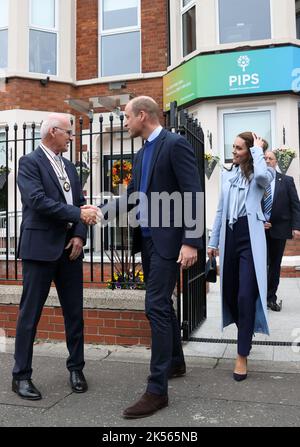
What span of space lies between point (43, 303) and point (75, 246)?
478 millimetres

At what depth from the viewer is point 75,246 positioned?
349 centimetres

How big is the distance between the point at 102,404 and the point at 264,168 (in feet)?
6.89

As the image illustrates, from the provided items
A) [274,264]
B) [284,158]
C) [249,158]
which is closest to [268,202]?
[274,264]

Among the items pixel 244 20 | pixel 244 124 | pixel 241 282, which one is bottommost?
pixel 241 282

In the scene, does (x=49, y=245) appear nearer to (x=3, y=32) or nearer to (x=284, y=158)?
(x=284, y=158)

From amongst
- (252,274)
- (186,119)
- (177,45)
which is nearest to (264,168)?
(252,274)

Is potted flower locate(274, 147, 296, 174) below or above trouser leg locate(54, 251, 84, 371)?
above

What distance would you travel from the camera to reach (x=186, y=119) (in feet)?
15.0

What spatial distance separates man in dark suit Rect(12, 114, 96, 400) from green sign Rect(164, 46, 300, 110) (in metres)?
6.65

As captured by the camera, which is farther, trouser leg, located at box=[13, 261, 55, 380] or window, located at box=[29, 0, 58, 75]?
window, located at box=[29, 0, 58, 75]

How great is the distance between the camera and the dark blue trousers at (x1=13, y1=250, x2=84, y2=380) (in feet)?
11.1

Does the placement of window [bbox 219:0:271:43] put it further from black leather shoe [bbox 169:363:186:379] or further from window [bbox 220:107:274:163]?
black leather shoe [bbox 169:363:186:379]

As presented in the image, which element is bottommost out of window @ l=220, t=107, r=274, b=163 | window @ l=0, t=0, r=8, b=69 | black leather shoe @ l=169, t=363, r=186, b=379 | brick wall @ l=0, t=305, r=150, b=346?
black leather shoe @ l=169, t=363, r=186, b=379

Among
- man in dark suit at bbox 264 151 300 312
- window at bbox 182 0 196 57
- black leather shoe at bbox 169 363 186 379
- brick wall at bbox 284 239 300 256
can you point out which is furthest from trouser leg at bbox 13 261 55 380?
window at bbox 182 0 196 57
